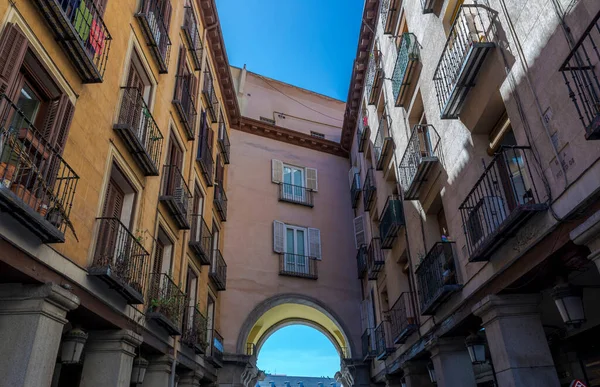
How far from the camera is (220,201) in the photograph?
778 inches

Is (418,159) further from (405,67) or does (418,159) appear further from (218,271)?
(218,271)

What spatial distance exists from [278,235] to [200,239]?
661 centimetres

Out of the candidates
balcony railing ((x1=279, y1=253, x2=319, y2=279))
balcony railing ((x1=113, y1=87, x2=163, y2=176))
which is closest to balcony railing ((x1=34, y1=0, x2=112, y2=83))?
balcony railing ((x1=113, y1=87, x2=163, y2=176))

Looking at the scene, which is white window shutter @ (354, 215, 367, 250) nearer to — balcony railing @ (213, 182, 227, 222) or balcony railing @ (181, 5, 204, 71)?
balcony railing @ (213, 182, 227, 222)

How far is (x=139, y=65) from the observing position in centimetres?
1168

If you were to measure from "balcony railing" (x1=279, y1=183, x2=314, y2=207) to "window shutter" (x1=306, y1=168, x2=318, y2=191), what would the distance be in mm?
294

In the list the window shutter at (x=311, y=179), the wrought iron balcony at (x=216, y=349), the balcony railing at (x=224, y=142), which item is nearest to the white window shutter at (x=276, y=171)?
the window shutter at (x=311, y=179)

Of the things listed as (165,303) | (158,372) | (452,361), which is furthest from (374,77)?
(158,372)

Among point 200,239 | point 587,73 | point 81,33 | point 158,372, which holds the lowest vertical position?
point 158,372

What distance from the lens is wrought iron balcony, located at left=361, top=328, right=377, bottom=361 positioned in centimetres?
1833

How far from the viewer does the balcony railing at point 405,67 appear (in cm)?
1307

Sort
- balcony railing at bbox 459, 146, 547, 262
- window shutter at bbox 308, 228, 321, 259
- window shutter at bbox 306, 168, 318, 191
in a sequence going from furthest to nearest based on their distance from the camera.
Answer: window shutter at bbox 306, 168, 318, 191 < window shutter at bbox 308, 228, 321, 259 < balcony railing at bbox 459, 146, 547, 262

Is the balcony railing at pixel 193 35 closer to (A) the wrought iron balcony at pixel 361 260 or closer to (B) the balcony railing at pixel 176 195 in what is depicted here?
(B) the balcony railing at pixel 176 195

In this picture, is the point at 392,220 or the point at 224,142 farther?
the point at 224,142
